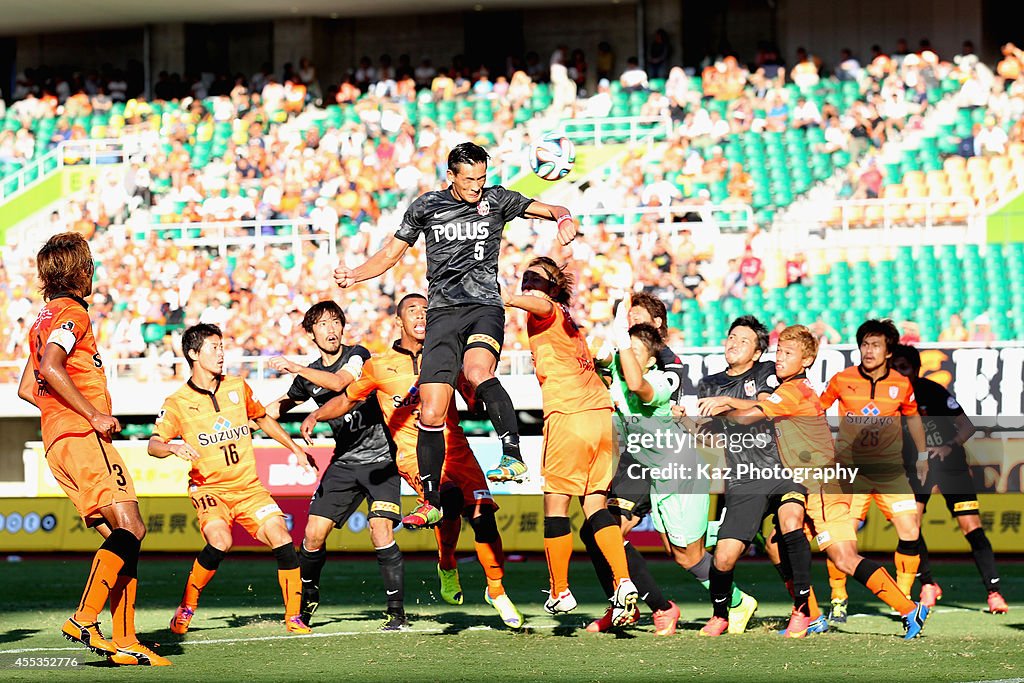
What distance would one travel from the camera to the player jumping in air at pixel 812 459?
8883 mm

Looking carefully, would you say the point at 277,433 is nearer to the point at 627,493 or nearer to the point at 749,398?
the point at 627,493

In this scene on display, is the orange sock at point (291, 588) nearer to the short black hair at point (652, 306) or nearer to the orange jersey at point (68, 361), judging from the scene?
the orange jersey at point (68, 361)

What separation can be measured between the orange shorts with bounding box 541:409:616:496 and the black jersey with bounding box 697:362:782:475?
94 centimetres

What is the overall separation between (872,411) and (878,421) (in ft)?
0.29

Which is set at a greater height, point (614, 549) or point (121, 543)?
point (121, 543)

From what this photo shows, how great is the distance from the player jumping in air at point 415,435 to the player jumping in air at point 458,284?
91cm

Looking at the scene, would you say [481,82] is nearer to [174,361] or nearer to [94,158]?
[94,158]

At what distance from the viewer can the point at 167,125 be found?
27.1m

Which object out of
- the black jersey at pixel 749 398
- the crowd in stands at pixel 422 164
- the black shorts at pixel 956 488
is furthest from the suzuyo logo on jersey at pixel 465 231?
the crowd in stands at pixel 422 164

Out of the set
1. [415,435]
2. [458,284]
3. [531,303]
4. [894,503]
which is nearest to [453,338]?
[458,284]

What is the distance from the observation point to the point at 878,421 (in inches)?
380

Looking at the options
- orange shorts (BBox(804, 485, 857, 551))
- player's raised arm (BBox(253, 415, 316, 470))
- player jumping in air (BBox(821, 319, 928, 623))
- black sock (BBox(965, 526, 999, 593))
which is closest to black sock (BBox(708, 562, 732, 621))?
orange shorts (BBox(804, 485, 857, 551))

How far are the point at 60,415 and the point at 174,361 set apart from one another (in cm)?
1189

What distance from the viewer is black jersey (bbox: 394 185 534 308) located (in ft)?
27.8
